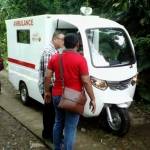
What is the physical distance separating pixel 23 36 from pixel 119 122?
351 cm

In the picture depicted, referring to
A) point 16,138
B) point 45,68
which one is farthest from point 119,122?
point 16,138

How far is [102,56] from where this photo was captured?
7395 millimetres

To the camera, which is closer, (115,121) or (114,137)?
(114,137)

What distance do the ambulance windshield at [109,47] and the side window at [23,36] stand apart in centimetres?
203

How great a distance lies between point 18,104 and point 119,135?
3.70 meters

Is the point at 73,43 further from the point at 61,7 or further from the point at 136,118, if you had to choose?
the point at 61,7

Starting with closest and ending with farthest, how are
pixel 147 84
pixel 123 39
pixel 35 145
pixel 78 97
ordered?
pixel 78 97 → pixel 35 145 → pixel 123 39 → pixel 147 84

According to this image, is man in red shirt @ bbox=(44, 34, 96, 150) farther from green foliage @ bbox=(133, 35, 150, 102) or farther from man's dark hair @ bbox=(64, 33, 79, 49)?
green foliage @ bbox=(133, 35, 150, 102)

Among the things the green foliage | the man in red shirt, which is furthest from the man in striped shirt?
the green foliage

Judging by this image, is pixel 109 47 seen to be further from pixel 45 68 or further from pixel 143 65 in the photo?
pixel 143 65

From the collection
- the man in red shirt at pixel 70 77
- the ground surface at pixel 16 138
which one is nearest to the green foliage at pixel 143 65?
the ground surface at pixel 16 138

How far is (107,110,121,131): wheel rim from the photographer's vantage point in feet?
23.4

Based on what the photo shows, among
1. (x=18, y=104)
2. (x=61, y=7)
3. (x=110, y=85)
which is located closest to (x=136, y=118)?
(x=110, y=85)

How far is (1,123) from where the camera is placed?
8219 mm
